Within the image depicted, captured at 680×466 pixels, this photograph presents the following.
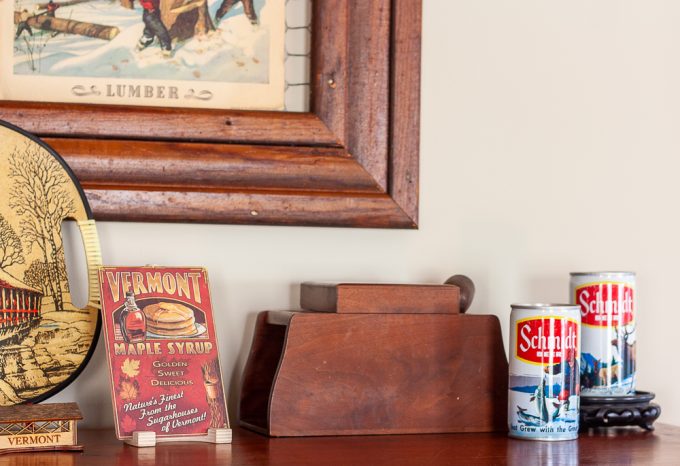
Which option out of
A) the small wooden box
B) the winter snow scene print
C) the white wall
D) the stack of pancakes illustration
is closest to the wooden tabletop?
the small wooden box

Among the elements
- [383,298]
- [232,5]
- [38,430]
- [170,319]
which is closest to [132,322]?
[170,319]

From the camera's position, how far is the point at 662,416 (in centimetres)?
125

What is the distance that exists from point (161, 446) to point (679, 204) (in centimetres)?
75

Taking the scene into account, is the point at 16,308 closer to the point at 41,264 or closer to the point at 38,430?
the point at 41,264

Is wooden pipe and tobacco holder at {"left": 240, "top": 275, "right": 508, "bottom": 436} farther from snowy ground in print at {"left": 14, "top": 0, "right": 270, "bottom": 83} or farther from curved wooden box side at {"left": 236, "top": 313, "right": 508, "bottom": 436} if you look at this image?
snowy ground in print at {"left": 14, "top": 0, "right": 270, "bottom": 83}

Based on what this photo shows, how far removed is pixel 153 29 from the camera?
1114 mm

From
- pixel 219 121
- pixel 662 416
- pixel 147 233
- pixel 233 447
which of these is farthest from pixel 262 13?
pixel 662 416

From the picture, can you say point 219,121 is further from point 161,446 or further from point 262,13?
point 161,446

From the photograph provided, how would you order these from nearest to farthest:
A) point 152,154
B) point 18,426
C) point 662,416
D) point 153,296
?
point 18,426 < point 153,296 < point 152,154 < point 662,416

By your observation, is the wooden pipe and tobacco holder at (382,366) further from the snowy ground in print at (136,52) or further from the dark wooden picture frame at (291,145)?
the snowy ground in print at (136,52)

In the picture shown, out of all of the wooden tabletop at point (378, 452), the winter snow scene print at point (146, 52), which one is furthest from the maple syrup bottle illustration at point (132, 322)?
the winter snow scene print at point (146, 52)

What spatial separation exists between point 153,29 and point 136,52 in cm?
3

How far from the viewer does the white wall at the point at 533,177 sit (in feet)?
3.82

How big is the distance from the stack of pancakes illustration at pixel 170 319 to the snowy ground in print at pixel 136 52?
0.29 meters
